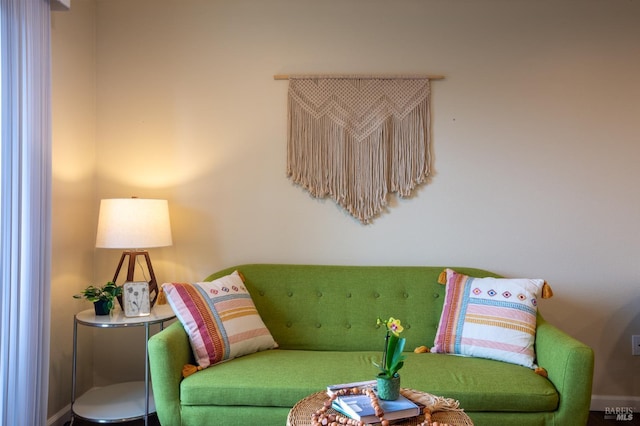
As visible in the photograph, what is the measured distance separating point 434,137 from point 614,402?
6.38ft

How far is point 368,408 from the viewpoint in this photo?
1.60 m

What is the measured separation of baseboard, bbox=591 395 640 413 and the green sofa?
0.92m

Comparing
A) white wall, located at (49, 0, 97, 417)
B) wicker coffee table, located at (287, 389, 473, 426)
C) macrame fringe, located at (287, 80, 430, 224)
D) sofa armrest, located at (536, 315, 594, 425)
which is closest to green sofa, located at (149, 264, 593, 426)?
sofa armrest, located at (536, 315, 594, 425)

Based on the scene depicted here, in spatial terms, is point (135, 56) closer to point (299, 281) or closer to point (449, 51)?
point (299, 281)

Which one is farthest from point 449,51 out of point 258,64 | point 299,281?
point 299,281

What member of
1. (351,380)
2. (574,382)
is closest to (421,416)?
(351,380)

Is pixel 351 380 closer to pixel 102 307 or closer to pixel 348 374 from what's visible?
pixel 348 374

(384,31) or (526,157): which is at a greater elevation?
(384,31)

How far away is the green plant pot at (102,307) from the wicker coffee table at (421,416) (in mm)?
1302

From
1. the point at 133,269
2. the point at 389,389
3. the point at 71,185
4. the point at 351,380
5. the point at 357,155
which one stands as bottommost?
the point at 351,380

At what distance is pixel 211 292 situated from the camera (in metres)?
2.48

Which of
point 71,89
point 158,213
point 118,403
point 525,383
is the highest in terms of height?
point 71,89

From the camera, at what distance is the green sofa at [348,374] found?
2.08 m

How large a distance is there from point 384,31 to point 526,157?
1177 millimetres
